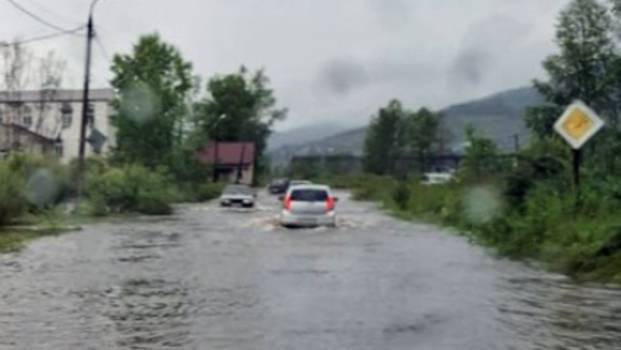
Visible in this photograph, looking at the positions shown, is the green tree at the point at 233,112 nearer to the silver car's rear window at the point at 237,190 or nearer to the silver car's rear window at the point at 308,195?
the silver car's rear window at the point at 237,190

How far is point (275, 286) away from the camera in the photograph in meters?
18.1

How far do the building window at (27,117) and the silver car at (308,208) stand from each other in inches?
2326

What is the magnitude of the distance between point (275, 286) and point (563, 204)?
10.4 metres

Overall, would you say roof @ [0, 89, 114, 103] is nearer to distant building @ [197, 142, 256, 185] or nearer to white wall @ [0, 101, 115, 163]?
white wall @ [0, 101, 115, 163]

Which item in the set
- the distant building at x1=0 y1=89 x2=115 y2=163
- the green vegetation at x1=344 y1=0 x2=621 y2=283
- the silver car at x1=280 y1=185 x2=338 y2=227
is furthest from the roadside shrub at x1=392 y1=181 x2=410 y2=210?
the distant building at x1=0 y1=89 x2=115 y2=163

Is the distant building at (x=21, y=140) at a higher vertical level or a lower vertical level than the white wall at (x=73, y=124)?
lower

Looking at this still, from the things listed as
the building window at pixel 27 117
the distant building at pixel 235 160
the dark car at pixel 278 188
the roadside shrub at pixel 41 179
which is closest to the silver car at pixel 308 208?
the roadside shrub at pixel 41 179

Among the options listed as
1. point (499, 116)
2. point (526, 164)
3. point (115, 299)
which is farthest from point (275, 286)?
point (499, 116)

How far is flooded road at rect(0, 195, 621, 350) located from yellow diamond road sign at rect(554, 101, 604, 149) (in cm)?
336

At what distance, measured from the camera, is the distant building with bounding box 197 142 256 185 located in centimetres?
11775

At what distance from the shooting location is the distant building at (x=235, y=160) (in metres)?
118

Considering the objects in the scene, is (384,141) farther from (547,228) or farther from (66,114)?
(547,228)

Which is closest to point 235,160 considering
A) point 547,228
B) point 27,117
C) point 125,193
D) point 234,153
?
point 234,153

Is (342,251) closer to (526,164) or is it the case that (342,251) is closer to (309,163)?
(526,164)
